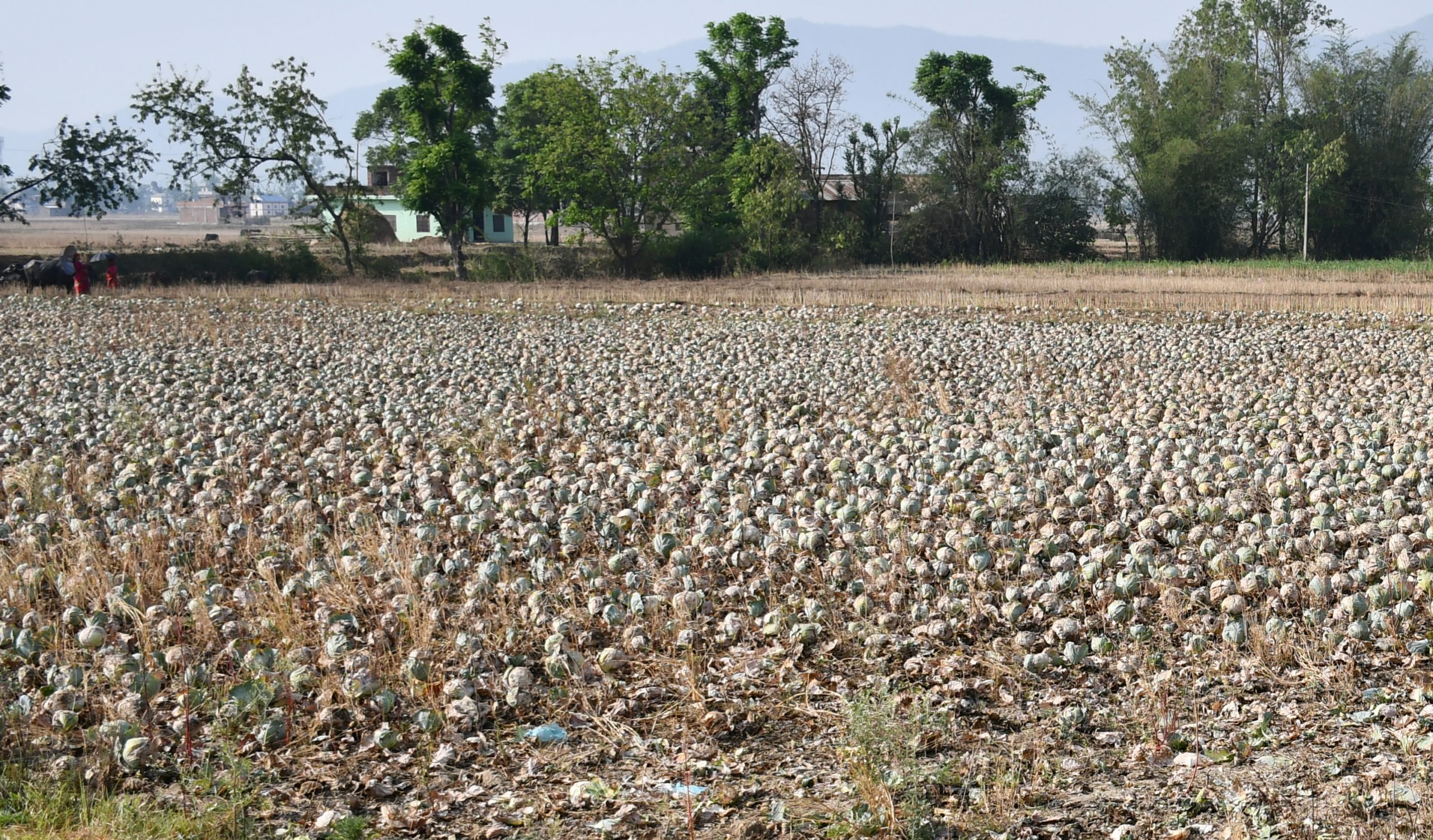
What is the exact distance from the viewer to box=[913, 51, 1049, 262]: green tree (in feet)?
135

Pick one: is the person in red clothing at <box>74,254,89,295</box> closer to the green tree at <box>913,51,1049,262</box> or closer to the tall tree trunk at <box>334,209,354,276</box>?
the tall tree trunk at <box>334,209,354,276</box>

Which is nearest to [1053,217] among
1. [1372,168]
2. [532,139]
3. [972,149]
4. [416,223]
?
[972,149]

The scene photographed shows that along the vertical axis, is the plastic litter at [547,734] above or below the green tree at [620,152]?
below

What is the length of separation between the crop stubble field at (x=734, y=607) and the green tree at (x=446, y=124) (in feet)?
70.5

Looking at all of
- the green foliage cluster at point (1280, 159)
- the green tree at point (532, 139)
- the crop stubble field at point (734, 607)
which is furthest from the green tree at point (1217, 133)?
the crop stubble field at point (734, 607)

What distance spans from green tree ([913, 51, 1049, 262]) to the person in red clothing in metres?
27.1

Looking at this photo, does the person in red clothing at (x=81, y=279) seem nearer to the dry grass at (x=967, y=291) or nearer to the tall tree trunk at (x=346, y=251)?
the dry grass at (x=967, y=291)

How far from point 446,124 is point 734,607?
30.1 m

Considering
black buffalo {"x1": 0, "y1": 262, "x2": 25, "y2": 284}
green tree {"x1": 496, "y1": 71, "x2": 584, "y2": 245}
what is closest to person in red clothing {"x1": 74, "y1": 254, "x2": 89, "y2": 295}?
black buffalo {"x1": 0, "y1": 262, "x2": 25, "y2": 284}

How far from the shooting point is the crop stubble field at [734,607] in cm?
396

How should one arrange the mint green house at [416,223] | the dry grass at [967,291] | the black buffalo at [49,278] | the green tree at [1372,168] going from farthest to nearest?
the mint green house at [416,223] < the green tree at [1372,168] < the black buffalo at [49,278] < the dry grass at [967,291]

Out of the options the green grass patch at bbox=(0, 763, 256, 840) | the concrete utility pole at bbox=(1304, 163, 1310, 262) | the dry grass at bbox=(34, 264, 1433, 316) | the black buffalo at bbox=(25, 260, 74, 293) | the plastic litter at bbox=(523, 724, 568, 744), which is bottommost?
the plastic litter at bbox=(523, 724, 568, 744)

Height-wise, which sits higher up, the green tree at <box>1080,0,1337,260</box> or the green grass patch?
the green tree at <box>1080,0,1337,260</box>

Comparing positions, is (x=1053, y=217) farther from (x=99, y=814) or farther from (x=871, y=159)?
(x=99, y=814)
